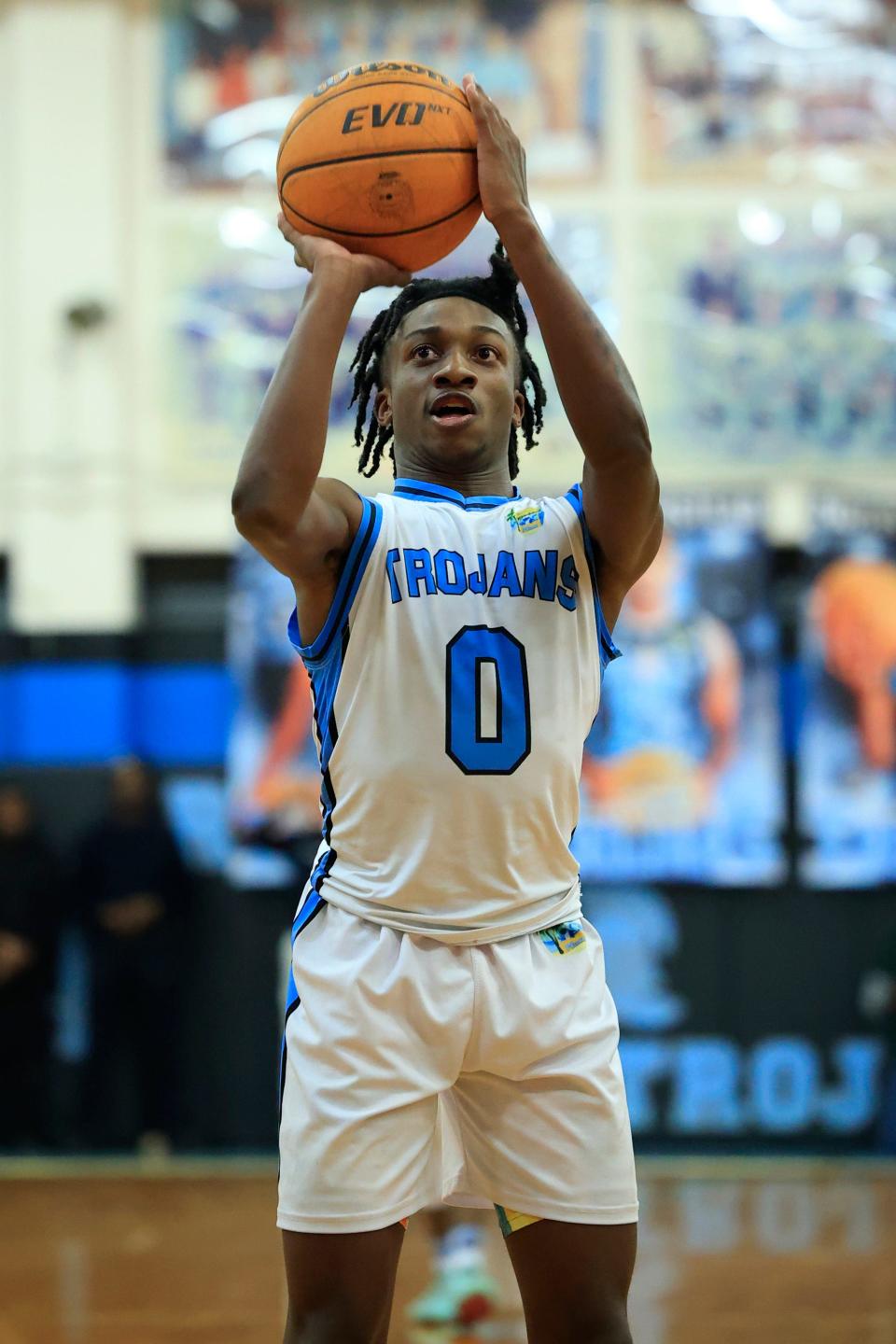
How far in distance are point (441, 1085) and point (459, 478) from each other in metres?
1.02

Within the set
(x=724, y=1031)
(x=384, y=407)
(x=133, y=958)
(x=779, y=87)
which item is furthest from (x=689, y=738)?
(x=384, y=407)

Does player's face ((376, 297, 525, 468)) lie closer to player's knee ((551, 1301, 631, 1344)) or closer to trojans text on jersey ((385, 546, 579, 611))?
trojans text on jersey ((385, 546, 579, 611))

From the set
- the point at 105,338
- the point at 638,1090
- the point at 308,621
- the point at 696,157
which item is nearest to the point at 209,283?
the point at 105,338

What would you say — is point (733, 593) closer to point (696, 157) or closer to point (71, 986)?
point (696, 157)

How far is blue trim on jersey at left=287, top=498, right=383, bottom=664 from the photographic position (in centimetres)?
249

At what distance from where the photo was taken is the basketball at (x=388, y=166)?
258 cm

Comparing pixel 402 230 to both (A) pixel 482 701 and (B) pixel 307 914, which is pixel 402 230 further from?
(B) pixel 307 914

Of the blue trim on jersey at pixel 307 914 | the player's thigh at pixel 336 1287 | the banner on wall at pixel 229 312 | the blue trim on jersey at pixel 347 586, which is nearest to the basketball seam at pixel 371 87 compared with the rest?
the blue trim on jersey at pixel 347 586

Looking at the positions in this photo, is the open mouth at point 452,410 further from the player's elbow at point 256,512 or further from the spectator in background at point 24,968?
the spectator in background at point 24,968

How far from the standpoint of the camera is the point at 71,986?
26.8ft

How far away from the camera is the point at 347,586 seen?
8.18 ft

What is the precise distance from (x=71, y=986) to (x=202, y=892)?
841 mm

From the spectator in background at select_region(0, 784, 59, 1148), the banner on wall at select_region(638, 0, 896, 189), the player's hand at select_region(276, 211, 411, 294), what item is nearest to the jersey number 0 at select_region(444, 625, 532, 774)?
the player's hand at select_region(276, 211, 411, 294)

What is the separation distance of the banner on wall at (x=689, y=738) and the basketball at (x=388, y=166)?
5.36 meters
